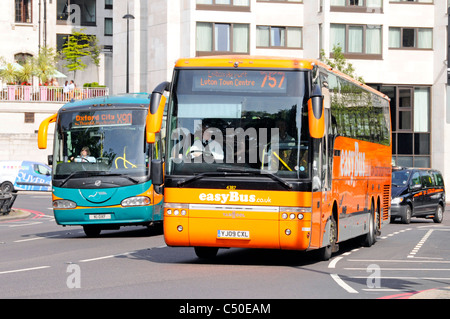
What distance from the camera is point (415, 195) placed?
34.2 m

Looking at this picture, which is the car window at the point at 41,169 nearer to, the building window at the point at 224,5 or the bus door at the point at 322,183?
the building window at the point at 224,5

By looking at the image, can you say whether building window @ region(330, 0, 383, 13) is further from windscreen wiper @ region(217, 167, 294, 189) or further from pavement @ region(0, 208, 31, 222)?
windscreen wiper @ region(217, 167, 294, 189)

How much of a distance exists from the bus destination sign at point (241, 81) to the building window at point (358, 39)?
44.4 m

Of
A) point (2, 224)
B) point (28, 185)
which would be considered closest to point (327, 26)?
point (28, 185)

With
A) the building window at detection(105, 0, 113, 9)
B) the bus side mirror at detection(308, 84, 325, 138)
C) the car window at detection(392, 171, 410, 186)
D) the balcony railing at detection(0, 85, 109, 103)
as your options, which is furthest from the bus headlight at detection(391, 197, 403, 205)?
the building window at detection(105, 0, 113, 9)

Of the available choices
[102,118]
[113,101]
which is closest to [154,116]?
[102,118]

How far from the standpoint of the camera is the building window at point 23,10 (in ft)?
251

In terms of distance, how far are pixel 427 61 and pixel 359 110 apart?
4154 cm

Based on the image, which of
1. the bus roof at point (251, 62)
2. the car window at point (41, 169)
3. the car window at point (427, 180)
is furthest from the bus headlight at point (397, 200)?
the car window at point (41, 169)

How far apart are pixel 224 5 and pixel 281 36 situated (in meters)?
→ 4.21

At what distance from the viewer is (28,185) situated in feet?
178

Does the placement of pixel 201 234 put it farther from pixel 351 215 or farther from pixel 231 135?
pixel 351 215

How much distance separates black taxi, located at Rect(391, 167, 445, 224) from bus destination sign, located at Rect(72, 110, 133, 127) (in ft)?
45.2

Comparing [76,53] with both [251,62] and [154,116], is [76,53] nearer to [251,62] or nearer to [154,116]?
[251,62]
